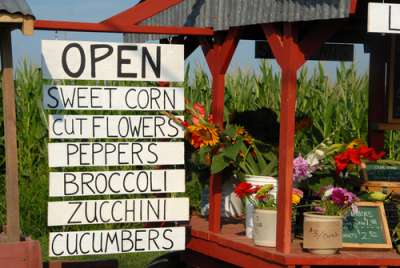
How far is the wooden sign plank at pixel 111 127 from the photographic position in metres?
6.90

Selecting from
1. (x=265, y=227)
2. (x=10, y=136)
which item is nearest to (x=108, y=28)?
(x=10, y=136)

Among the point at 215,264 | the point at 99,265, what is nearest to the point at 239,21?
the point at 215,264

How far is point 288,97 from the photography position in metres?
6.17

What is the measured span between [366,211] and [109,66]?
7.47 feet

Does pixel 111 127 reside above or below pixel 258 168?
above

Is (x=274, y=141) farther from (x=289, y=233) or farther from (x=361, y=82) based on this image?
(x=361, y=82)

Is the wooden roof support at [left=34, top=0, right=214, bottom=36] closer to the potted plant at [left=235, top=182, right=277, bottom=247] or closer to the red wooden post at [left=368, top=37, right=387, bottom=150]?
the potted plant at [left=235, top=182, right=277, bottom=247]

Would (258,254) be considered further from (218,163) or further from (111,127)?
(111,127)

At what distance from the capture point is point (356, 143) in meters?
6.91

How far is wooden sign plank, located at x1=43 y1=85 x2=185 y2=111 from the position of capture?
6875mm

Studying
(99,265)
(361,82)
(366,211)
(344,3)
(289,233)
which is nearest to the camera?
(344,3)

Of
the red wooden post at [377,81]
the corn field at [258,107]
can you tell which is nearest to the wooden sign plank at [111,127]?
the red wooden post at [377,81]

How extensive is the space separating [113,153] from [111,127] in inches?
8.1

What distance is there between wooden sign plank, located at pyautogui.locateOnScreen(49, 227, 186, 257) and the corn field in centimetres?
539
